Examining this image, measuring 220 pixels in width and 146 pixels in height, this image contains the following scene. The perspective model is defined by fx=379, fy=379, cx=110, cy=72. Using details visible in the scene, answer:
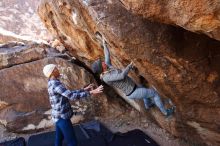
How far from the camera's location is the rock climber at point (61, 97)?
6076 mm

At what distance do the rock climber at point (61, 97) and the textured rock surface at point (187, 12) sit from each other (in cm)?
172

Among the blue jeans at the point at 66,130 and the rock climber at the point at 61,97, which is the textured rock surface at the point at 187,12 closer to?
the rock climber at the point at 61,97

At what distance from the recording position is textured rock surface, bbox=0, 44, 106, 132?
374 inches

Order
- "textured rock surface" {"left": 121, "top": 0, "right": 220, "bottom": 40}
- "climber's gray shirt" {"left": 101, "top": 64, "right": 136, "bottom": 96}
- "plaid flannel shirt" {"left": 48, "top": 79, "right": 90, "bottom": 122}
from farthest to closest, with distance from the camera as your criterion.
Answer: "climber's gray shirt" {"left": 101, "top": 64, "right": 136, "bottom": 96} < "plaid flannel shirt" {"left": 48, "top": 79, "right": 90, "bottom": 122} < "textured rock surface" {"left": 121, "top": 0, "right": 220, "bottom": 40}

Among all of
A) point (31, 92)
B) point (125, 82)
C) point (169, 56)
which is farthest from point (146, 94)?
point (31, 92)

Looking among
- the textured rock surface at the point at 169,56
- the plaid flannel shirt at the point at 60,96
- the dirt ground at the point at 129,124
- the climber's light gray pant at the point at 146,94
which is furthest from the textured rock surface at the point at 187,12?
the dirt ground at the point at 129,124

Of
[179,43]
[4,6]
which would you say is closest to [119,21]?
[179,43]

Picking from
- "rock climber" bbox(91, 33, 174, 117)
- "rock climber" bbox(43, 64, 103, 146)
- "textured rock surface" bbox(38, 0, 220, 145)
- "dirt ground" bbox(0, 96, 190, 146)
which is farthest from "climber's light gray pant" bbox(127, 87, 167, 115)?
"dirt ground" bbox(0, 96, 190, 146)

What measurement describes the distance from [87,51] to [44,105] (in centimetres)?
181

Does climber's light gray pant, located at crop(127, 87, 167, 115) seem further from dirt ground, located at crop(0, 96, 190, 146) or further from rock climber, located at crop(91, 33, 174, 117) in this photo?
dirt ground, located at crop(0, 96, 190, 146)

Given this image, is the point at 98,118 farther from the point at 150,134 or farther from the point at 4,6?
the point at 4,6

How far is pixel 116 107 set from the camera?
10.0 m

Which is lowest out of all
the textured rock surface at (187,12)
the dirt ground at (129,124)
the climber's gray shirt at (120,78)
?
the dirt ground at (129,124)

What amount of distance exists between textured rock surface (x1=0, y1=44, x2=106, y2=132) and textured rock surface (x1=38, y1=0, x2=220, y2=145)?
2.04 meters
